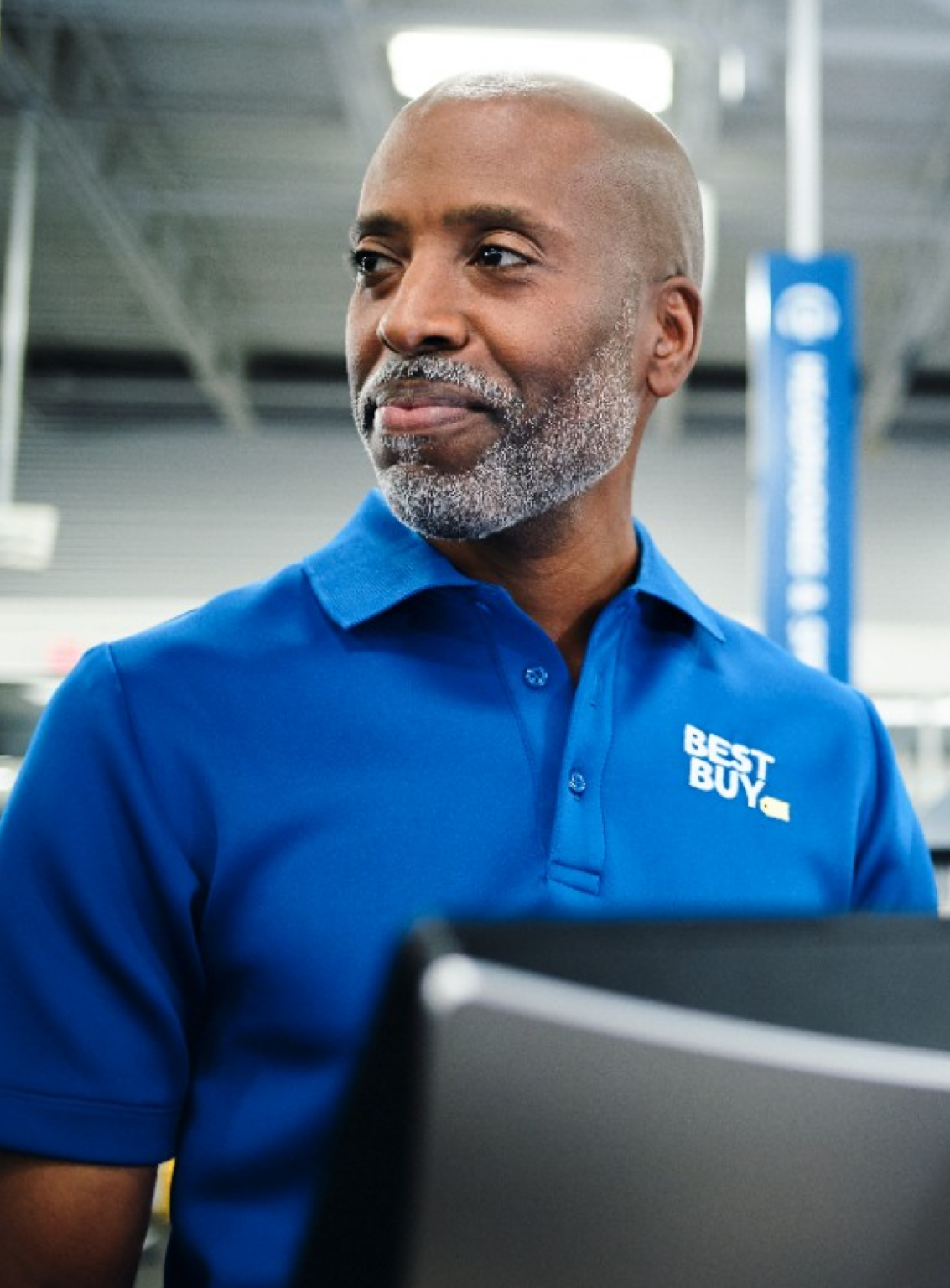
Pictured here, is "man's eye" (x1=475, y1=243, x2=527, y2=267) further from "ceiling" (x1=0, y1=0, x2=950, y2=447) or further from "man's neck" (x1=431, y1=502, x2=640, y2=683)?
"ceiling" (x1=0, y1=0, x2=950, y2=447)

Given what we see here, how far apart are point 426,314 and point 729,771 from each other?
44 cm

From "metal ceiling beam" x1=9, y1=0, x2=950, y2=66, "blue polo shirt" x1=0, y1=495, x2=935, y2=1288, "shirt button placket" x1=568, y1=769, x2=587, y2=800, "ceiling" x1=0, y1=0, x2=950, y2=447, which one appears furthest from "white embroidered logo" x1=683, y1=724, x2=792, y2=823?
"metal ceiling beam" x1=9, y1=0, x2=950, y2=66

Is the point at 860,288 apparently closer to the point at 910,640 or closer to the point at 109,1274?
the point at 910,640

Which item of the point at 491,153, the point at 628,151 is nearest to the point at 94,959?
the point at 491,153

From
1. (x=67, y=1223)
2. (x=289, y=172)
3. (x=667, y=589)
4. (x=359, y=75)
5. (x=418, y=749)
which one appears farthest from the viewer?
(x=289, y=172)

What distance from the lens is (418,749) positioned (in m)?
1.05

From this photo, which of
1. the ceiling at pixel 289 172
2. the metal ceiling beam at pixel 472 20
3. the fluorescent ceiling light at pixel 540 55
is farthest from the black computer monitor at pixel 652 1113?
the metal ceiling beam at pixel 472 20

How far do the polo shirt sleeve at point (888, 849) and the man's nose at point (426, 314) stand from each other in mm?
537

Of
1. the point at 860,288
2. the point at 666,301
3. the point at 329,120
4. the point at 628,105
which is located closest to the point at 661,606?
the point at 666,301

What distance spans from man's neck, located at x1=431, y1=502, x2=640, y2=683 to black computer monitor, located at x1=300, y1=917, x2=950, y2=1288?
0.77m

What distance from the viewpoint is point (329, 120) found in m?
7.67

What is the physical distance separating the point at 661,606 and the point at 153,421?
11.0 m

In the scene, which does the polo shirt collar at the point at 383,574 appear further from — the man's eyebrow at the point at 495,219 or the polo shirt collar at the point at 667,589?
the man's eyebrow at the point at 495,219

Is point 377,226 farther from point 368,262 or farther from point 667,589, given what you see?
point 667,589
